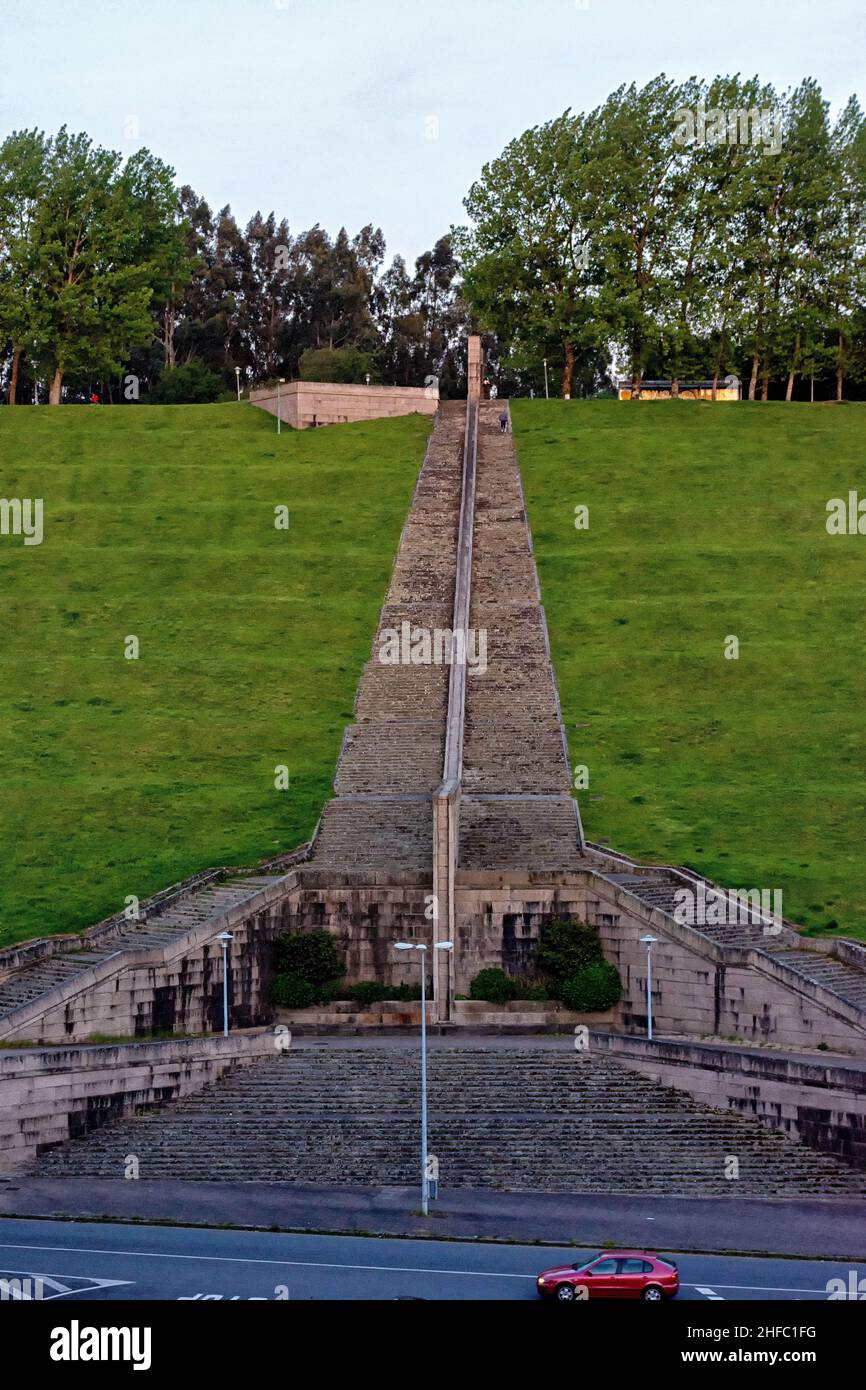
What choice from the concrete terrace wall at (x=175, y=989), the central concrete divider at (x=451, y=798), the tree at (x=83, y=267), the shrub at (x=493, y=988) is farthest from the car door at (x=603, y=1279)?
the tree at (x=83, y=267)

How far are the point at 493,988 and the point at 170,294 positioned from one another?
7800 cm

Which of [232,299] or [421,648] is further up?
[232,299]

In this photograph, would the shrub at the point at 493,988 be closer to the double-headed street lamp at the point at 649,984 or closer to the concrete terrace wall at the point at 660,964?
the concrete terrace wall at the point at 660,964

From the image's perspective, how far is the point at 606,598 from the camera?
71500 mm

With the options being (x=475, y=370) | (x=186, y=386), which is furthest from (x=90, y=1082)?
(x=186, y=386)

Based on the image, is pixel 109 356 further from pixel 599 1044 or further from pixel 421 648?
pixel 599 1044

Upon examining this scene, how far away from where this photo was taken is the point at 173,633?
222 feet

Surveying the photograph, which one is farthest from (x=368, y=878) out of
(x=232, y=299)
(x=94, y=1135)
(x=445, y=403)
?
(x=232, y=299)

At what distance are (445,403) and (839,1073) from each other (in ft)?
236

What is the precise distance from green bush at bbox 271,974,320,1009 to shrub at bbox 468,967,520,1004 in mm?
4612

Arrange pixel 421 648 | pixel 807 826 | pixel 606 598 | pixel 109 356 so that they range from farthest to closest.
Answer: pixel 109 356 → pixel 606 598 → pixel 421 648 → pixel 807 826

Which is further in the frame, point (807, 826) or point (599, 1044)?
point (807, 826)

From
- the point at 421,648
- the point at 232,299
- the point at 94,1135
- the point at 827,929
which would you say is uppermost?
the point at 232,299

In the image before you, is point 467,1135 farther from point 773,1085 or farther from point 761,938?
point 761,938
